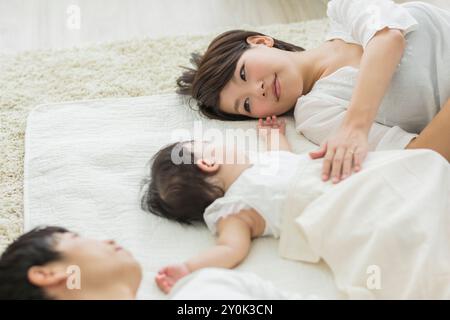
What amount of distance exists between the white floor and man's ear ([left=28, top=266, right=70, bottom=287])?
139cm

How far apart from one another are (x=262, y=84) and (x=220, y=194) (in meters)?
0.39

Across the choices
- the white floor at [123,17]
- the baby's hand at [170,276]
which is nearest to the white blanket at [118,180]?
the baby's hand at [170,276]

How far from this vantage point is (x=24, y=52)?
216cm

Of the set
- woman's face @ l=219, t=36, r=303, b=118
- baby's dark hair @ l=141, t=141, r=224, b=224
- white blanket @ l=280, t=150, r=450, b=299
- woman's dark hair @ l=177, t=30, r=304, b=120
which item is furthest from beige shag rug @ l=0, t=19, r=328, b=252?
white blanket @ l=280, t=150, r=450, b=299

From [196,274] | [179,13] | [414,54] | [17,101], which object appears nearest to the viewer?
[196,274]

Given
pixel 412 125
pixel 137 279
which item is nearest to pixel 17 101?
pixel 137 279

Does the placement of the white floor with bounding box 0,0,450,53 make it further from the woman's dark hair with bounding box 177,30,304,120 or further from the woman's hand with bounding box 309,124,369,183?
the woman's hand with bounding box 309,124,369,183

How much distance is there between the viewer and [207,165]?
53.0 inches

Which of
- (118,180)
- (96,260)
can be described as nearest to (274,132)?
(118,180)

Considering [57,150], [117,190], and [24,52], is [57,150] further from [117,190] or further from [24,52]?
[24,52]

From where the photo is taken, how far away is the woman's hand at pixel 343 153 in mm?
1277

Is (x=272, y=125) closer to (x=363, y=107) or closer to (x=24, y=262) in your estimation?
(x=363, y=107)

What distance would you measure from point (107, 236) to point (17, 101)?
0.77m

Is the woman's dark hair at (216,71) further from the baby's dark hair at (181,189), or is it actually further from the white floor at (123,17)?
the white floor at (123,17)
